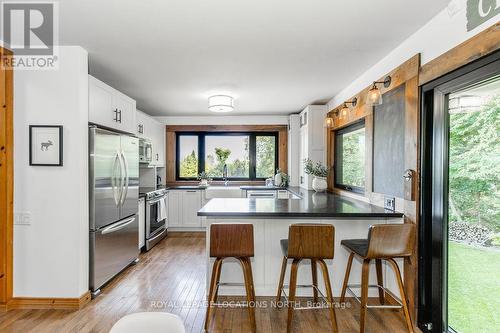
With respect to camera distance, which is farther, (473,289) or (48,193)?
(48,193)

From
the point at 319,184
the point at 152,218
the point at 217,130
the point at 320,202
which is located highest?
the point at 217,130

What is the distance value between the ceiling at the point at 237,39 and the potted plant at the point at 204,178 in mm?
2502

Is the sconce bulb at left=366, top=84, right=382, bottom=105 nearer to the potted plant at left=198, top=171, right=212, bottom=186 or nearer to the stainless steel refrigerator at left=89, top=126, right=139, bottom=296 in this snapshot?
the stainless steel refrigerator at left=89, top=126, right=139, bottom=296

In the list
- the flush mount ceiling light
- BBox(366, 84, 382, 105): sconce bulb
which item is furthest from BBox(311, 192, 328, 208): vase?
the flush mount ceiling light

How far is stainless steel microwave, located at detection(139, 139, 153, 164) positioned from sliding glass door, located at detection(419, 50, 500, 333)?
13.0ft

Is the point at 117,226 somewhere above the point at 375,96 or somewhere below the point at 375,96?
below

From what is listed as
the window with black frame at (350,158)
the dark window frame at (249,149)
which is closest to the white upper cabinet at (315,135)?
the window with black frame at (350,158)

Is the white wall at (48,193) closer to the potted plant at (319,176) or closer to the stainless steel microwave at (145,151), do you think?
the stainless steel microwave at (145,151)

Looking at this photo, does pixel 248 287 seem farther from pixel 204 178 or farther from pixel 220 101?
pixel 204 178

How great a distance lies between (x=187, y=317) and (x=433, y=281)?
2.10 metres

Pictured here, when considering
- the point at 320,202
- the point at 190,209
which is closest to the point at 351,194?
the point at 320,202

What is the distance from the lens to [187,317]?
A: 98.8 inches

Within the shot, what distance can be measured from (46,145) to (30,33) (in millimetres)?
983

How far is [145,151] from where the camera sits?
475 cm
